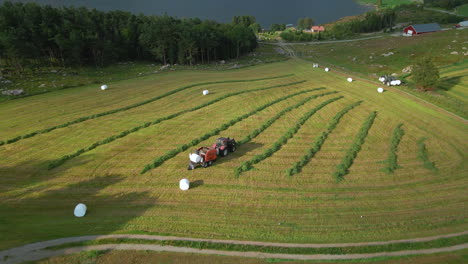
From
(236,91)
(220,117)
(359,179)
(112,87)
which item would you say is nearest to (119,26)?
(112,87)

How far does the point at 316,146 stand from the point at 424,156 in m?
9.80

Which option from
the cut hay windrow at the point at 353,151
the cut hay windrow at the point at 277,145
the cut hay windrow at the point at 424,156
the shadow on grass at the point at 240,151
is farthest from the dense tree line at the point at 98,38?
the cut hay windrow at the point at 424,156

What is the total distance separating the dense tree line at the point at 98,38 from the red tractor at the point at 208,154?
168ft

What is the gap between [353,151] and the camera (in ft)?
84.9

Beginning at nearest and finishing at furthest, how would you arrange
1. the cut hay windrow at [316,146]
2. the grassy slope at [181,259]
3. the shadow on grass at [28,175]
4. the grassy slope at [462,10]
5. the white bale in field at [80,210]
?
the grassy slope at [181,259], the white bale in field at [80,210], the shadow on grass at [28,175], the cut hay windrow at [316,146], the grassy slope at [462,10]

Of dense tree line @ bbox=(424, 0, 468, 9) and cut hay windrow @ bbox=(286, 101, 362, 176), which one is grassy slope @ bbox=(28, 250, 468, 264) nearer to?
cut hay windrow @ bbox=(286, 101, 362, 176)

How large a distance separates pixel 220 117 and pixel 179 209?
1781cm

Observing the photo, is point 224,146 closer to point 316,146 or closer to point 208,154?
point 208,154

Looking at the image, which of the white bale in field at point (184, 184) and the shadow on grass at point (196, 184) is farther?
the shadow on grass at point (196, 184)

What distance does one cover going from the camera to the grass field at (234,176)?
1720cm

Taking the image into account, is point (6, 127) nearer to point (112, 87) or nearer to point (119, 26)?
point (112, 87)

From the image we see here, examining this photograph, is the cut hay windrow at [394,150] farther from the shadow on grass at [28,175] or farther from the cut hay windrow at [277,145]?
the shadow on grass at [28,175]

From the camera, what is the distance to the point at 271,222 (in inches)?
685

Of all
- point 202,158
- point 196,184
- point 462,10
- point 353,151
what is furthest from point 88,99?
point 462,10
